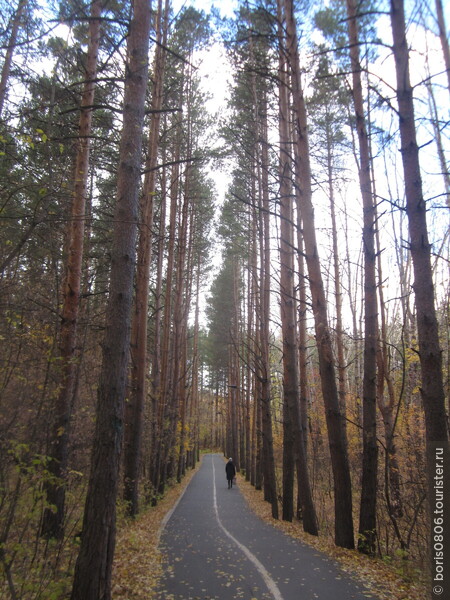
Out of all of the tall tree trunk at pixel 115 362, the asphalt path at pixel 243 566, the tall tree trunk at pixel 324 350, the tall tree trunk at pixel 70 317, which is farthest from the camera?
the tall tree trunk at pixel 324 350

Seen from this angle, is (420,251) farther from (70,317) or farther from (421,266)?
(70,317)

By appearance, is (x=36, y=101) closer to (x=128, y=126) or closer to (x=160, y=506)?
(x=128, y=126)

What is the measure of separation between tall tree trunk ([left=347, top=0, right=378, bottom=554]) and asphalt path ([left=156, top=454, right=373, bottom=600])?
1.07 meters

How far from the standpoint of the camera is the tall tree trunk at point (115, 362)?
383 cm

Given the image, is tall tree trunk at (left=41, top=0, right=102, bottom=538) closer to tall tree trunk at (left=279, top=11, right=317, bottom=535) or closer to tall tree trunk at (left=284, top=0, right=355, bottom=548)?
tall tree trunk at (left=284, top=0, right=355, bottom=548)

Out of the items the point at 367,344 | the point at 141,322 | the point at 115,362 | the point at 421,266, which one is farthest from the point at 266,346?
the point at 115,362

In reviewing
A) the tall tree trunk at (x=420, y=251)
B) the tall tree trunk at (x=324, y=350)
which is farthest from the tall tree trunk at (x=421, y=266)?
the tall tree trunk at (x=324, y=350)

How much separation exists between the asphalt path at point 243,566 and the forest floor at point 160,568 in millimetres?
190

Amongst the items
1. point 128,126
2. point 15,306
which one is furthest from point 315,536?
point 128,126

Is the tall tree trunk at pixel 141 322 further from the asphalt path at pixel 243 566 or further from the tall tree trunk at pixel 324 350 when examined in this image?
the tall tree trunk at pixel 324 350

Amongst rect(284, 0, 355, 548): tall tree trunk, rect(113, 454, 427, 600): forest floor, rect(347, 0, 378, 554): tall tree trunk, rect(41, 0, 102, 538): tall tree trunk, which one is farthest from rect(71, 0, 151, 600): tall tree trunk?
rect(347, 0, 378, 554): tall tree trunk

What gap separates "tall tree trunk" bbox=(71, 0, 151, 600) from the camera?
383cm

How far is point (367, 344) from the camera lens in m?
7.70

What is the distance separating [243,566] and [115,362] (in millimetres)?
4433
